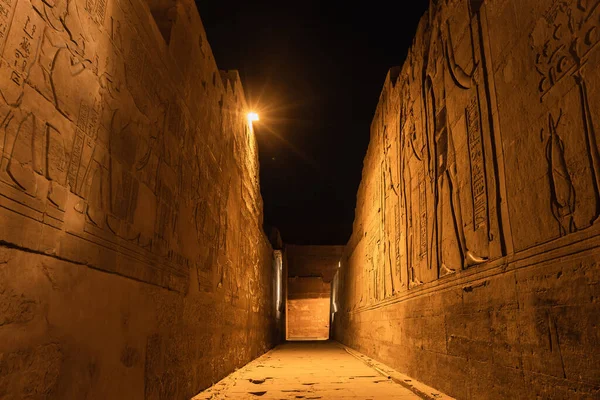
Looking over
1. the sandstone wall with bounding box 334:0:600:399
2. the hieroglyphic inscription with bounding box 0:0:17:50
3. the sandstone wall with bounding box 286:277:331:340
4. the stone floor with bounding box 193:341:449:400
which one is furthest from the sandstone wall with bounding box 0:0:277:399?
the sandstone wall with bounding box 286:277:331:340

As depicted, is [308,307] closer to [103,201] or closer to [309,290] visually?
[309,290]

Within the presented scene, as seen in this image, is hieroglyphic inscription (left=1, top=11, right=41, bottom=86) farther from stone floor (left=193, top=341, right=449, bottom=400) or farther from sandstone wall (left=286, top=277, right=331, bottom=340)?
sandstone wall (left=286, top=277, right=331, bottom=340)

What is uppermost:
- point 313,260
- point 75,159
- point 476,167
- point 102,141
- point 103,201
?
point 313,260

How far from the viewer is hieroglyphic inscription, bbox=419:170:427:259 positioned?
491 centimetres

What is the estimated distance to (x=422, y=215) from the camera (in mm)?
5039

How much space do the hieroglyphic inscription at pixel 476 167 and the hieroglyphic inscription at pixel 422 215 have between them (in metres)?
1.34

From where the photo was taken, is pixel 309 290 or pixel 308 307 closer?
pixel 308 307

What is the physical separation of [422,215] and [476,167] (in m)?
1.56

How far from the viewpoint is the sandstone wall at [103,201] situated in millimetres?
1741

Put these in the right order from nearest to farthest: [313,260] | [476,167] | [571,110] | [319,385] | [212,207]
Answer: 1. [571,110]
2. [476,167]
3. [319,385]
4. [212,207]
5. [313,260]

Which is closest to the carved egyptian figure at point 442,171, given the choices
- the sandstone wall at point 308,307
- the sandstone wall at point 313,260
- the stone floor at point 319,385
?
the stone floor at point 319,385

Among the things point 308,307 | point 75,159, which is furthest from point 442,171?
point 308,307

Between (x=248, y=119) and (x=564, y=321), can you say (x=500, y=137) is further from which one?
(x=248, y=119)

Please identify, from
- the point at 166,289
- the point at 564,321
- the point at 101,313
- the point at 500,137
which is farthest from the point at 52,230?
the point at 500,137
